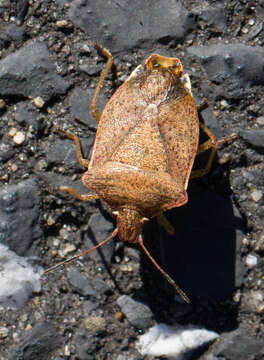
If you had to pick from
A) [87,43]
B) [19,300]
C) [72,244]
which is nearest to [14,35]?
[87,43]

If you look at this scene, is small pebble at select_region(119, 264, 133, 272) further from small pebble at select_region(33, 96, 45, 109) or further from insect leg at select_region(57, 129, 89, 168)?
small pebble at select_region(33, 96, 45, 109)

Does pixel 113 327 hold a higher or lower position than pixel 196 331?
higher

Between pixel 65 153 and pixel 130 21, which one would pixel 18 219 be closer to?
pixel 65 153

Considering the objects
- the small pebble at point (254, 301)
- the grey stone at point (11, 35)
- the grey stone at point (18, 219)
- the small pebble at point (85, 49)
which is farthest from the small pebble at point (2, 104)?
the small pebble at point (254, 301)

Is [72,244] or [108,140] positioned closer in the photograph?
[108,140]

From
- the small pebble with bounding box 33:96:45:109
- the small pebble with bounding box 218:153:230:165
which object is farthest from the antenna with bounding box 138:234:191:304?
the small pebble with bounding box 33:96:45:109

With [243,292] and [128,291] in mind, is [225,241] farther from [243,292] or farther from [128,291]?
[128,291]

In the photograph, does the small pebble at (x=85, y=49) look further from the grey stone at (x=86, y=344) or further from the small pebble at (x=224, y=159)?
the grey stone at (x=86, y=344)
